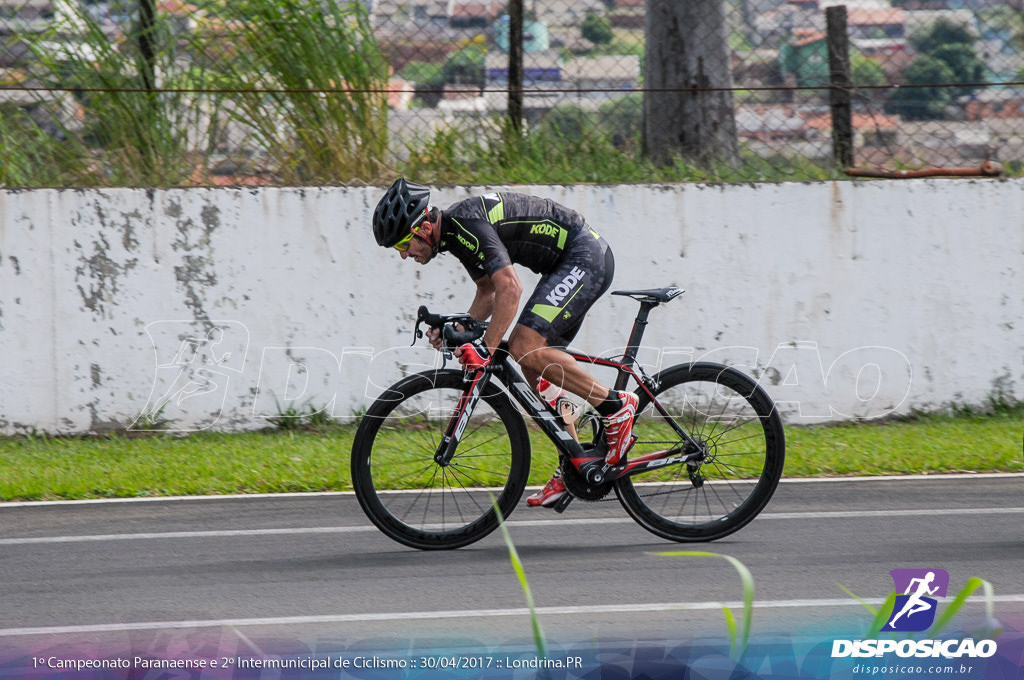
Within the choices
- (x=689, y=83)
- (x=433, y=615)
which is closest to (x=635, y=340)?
(x=433, y=615)

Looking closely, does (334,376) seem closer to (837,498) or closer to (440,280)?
(440,280)

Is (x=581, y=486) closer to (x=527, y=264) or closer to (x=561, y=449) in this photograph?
(x=561, y=449)

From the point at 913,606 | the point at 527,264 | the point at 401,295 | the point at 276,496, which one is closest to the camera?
the point at 913,606

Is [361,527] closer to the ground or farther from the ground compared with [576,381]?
closer to the ground

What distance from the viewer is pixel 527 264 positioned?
5980 millimetres

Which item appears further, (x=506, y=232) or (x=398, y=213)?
(x=506, y=232)

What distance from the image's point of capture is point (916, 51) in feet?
33.9

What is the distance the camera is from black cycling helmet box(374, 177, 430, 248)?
5449 mm

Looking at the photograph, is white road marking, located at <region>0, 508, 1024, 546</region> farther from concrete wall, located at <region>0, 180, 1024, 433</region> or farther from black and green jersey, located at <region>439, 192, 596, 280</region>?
concrete wall, located at <region>0, 180, 1024, 433</region>

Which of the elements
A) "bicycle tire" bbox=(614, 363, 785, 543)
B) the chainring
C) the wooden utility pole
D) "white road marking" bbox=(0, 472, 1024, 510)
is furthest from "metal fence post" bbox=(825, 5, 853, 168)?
the chainring

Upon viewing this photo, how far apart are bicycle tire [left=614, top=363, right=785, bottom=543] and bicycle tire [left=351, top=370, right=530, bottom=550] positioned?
1.96 feet

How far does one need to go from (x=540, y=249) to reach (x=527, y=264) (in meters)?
0.16

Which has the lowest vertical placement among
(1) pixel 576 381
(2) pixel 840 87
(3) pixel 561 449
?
(3) pixel 561 449

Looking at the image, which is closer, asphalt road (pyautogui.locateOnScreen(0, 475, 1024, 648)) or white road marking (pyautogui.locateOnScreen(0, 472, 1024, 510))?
asphalt road (pyautogui.locateOnScreen(0, 475, 1024, 648))
